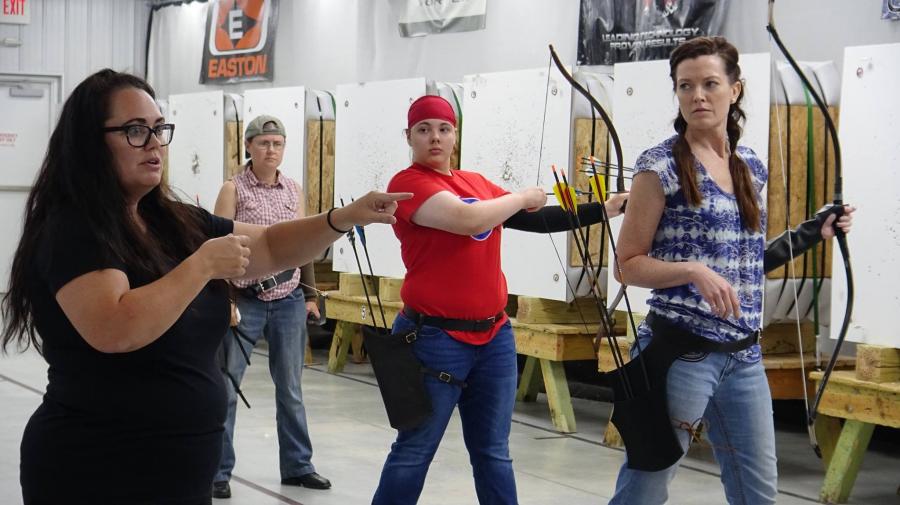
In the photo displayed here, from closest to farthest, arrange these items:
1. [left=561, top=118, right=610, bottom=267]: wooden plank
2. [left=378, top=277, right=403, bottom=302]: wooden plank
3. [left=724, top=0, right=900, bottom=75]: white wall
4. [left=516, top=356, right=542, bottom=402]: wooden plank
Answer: [left=724, top=0, right=900, bottom=75]: white wall
[left=561, top=118, right=610, bottom=267]: wooden plank
[left=516, top=356, right=542, bottom=402]: wooden plank
[left=378, top=277, right=403, bottom=302]: wooden plank

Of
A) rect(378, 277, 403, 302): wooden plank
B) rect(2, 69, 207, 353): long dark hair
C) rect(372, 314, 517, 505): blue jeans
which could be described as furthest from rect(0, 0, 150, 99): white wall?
rect(2, 69, 207, 353): long dark hair

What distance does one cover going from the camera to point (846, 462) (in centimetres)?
460

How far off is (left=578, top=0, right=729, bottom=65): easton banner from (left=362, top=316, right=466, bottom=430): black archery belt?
3.54 m

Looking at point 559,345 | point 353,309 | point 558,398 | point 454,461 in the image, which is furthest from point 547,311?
point 353,309

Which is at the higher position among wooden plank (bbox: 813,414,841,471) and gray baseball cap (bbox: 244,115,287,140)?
gray baseball cap (bbox: 244,115,287,140)

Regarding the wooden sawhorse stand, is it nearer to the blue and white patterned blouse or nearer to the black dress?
the blue and white patterned blouse

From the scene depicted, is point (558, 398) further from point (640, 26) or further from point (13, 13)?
point (13, 13)

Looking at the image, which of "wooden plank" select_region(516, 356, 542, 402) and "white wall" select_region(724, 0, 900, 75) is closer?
"white wall" select_region(724, 0, 900, 75)

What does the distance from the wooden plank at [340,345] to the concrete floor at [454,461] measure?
0.93 metres

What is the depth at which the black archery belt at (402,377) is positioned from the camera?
3.19 meters

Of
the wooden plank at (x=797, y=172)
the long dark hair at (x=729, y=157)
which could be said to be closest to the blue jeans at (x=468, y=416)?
the long dark hair at (x=729, y=157)

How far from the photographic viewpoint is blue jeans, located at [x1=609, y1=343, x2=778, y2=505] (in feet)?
8.73

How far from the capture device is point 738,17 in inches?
247

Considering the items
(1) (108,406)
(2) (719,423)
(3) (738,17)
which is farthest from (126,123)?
(3) (738,17)
